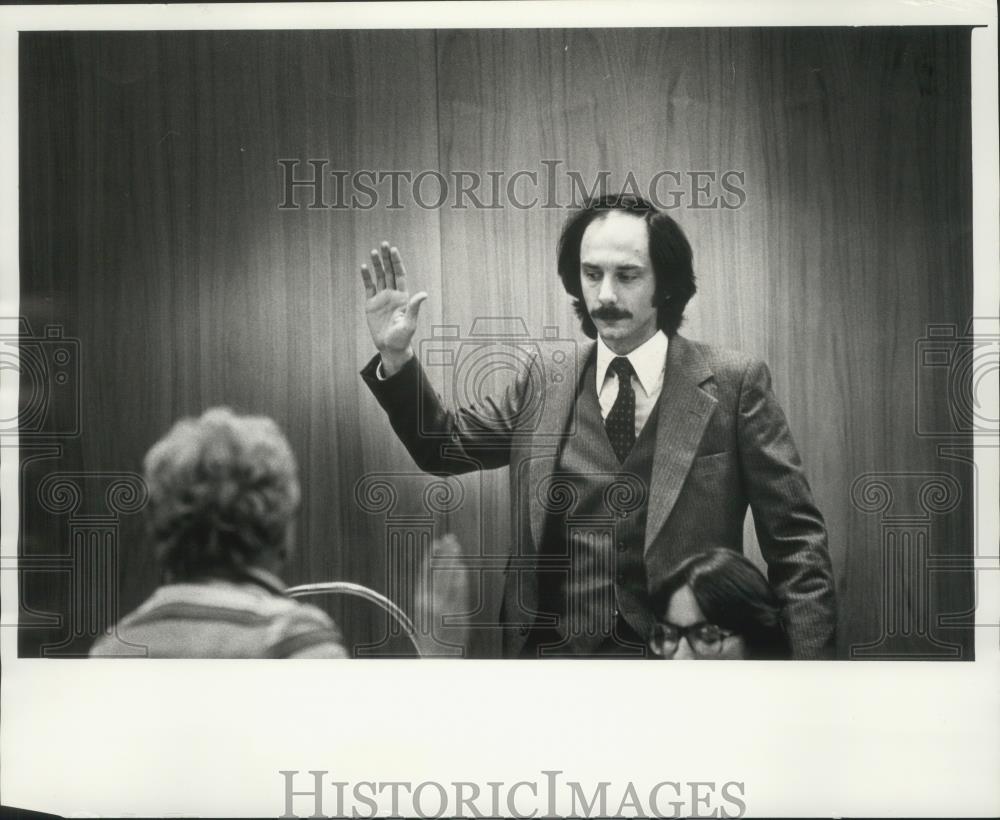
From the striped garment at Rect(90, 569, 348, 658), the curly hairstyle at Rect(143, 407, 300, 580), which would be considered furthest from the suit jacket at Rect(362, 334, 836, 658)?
the striped garment at Rect(90, 569, 348, 658)

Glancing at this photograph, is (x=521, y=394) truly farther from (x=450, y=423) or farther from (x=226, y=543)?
(x=226, y=543)

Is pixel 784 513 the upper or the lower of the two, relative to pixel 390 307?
lower

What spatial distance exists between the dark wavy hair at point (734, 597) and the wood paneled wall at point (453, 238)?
0.55ft

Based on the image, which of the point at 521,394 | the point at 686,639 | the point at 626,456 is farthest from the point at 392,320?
the point at 686,639

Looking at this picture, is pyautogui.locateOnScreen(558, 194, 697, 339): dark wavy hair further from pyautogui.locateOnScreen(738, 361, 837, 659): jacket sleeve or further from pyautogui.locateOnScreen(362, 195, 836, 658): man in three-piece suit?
pyautogui.locateOnScreen(738, 361, 837, 659): jacket sleeve

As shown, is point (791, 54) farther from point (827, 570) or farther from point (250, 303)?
point (250, 303)

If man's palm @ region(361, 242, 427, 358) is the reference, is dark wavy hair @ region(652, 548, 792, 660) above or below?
below

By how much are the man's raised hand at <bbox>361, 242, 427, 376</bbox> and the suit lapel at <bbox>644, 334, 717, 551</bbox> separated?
0.56 metres

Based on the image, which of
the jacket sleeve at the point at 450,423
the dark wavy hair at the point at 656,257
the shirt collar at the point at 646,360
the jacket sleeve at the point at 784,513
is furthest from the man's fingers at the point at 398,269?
the jacket sleeve at the point at 784,513

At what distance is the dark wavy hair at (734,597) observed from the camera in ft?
6.84

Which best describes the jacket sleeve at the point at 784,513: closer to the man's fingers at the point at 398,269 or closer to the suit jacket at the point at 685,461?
the suit jacket at the point at 685,461

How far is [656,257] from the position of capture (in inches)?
82.1

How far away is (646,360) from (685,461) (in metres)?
0.23

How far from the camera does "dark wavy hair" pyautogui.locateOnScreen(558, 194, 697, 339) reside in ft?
6.85
